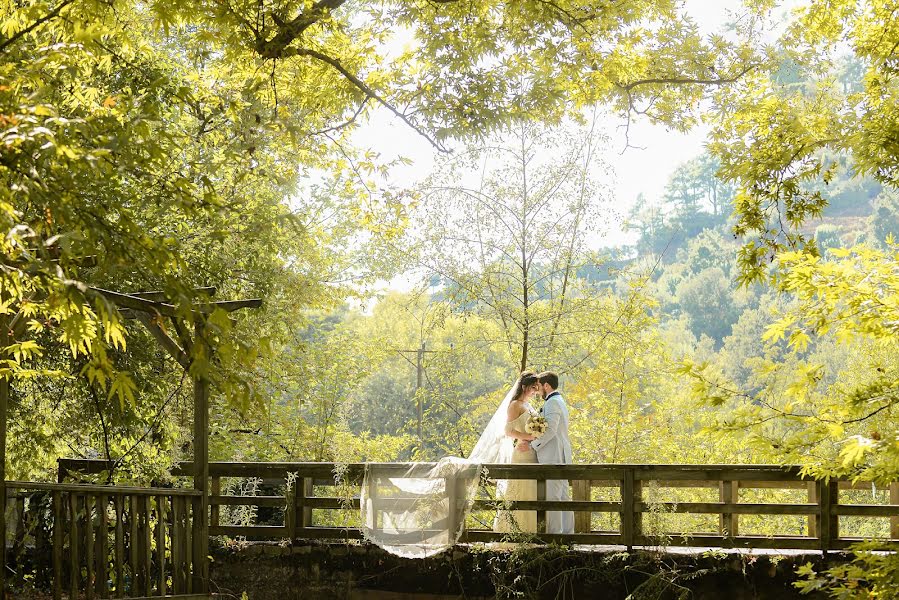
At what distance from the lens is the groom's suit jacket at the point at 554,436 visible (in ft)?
31.9

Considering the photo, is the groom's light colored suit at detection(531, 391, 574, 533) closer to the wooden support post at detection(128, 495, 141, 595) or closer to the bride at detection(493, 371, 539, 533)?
the bride at detection(493, 371, 539, 533)

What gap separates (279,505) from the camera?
9375 mm

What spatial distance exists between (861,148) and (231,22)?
3970 mm

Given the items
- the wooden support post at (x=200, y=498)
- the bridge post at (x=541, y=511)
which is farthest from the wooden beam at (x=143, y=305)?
the bridge post at (x=541, y=511)

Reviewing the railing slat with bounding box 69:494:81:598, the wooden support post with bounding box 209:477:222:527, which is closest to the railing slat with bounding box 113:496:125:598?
the railing slat with bounding box 69:494:81:598

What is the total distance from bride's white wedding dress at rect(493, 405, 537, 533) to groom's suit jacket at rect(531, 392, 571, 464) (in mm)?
121

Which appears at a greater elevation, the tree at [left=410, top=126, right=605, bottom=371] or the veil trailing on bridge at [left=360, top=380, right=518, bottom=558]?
the tree at [left=410, top=126, right=605, bottom=371]

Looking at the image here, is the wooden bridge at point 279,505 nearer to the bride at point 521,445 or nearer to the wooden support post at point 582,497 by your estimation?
the wooden support post at point 582,497

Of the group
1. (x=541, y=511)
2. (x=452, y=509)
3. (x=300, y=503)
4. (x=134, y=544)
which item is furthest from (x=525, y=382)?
(x=134, y=544)

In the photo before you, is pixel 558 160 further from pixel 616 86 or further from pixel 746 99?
pixel 746 99

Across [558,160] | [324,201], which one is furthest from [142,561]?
[324,201]

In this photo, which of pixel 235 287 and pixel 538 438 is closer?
pixel 538 438

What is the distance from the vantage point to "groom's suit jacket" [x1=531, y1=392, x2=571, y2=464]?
9.73 meters

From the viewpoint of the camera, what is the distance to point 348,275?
2112cm
